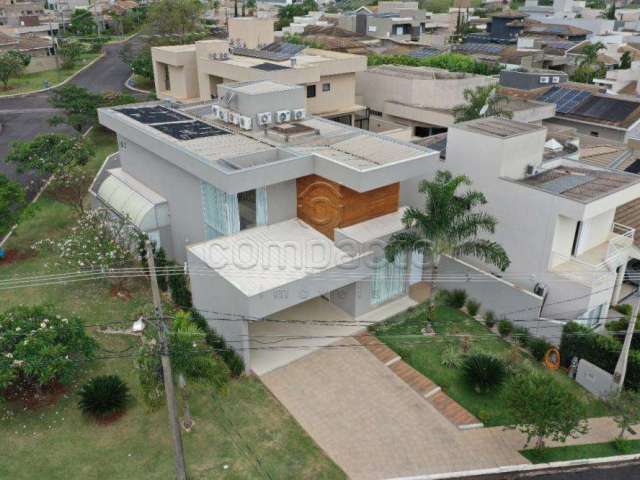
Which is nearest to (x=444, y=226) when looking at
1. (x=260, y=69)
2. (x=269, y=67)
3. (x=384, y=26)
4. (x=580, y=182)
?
(x=580, y=182)

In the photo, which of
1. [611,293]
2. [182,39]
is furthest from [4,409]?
[182,39]

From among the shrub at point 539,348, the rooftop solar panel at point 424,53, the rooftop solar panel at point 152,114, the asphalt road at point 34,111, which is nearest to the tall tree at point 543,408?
the shrub at point 539,348

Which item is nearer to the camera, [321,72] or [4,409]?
[4,409]

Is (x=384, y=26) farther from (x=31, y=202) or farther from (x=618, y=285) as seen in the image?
(x=618, y=285)

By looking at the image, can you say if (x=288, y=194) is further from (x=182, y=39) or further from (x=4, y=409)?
(x=182, y=39)

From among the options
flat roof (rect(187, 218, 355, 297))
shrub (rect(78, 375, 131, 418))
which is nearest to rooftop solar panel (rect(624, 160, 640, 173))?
flat roof (rect(187, 218, 355, 297))
